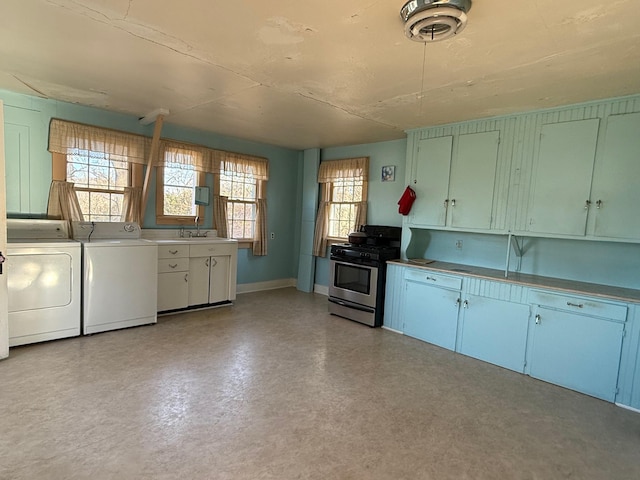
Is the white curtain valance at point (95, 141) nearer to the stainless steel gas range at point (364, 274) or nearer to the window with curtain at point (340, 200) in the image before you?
the window with curtain at point (340, 200)

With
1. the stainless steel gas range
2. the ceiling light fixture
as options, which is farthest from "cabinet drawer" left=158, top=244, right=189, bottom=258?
the ceiling light fixture

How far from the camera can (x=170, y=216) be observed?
4953 mm

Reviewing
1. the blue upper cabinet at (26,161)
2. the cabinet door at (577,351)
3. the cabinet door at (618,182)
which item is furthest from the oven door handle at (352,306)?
the blue upper cabinet at (26,161)

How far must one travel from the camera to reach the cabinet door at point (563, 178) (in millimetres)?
3129

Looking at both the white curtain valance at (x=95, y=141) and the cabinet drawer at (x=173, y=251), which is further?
the cabinet drawer at (x=173, y=251)

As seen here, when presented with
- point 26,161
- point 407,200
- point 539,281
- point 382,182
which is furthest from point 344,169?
point 26,161

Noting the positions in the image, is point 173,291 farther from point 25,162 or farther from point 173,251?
point 25,162

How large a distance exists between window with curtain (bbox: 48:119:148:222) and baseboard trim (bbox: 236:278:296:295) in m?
2.05

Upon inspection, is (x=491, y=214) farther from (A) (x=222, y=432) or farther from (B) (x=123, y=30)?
(B) (x=123, y=30)

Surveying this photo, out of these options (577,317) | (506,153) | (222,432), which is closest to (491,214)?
(506,153)

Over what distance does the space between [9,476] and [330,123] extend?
13.4 ft

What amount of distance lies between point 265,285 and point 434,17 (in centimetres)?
514

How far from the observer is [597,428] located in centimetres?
245

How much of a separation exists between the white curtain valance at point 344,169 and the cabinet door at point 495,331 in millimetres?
2644
